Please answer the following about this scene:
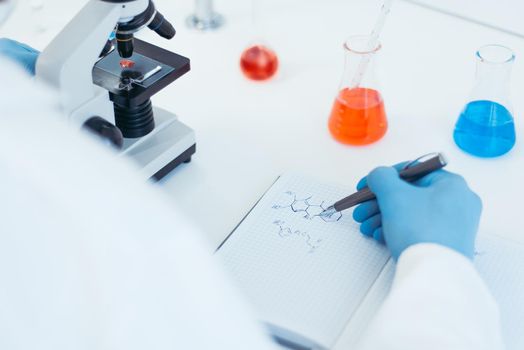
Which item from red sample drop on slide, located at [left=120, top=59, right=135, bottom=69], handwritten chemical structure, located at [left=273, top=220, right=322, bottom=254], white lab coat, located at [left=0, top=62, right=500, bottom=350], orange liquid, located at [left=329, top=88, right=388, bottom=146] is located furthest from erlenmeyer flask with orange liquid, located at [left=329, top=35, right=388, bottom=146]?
white lab coat, located at [left=0, top=62, right=500, bottom=350]

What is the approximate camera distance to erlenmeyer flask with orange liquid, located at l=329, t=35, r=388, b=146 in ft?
4.16

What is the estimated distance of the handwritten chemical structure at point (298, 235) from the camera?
110 centimetres

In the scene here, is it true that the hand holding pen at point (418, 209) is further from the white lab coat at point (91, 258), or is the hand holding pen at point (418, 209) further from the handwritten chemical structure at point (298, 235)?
the white lab coat at point (91, 258)

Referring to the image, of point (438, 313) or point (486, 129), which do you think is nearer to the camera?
point (438, 313)

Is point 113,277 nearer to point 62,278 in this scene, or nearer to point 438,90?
point 62,278

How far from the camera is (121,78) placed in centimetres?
115

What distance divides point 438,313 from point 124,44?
59 cm

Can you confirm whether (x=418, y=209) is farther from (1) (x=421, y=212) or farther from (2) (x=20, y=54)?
(2) (x=20, y=54)

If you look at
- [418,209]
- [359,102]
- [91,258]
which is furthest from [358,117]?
[91,258]

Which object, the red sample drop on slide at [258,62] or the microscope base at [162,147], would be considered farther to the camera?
the red sample drop on slide at [258,62]

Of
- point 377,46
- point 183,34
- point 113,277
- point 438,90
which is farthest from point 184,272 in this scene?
point 183,34

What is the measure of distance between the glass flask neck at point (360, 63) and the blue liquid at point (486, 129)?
6.5 inches

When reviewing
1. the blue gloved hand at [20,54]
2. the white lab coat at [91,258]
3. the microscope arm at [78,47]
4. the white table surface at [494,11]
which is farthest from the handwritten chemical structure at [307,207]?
the white table surface at [494,11]

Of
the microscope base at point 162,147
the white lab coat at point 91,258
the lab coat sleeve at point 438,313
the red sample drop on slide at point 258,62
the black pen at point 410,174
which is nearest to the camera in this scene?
the white lab coat at point 91,258
